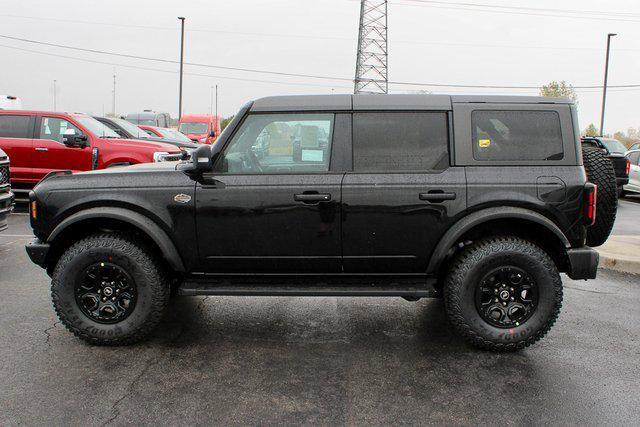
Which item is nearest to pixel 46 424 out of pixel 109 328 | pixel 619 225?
pixel 109 328

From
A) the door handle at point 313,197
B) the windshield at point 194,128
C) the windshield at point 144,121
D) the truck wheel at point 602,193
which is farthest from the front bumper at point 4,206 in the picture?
the windshield at point 144,121

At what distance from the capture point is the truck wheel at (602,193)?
15.3 ft

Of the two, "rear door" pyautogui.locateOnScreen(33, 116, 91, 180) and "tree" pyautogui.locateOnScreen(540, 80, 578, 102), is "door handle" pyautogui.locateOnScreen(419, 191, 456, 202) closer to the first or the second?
"rear door" pyautogui.locateOnScreen(33, 116, 91, 180)

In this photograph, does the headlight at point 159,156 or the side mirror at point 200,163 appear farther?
the headlight at point 159,156

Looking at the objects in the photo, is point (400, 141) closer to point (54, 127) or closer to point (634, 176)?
point (54, 127)

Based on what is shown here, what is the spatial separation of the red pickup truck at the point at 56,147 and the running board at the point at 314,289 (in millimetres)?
6716

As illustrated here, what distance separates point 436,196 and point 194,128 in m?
22.4

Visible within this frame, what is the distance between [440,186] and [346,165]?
68 cm

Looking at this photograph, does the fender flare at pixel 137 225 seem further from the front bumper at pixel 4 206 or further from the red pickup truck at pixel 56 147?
the red pickup truck at pixel 56 147

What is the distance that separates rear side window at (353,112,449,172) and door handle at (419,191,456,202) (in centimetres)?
20

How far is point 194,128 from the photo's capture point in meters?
25.5

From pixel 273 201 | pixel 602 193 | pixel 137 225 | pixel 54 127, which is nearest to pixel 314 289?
pixel 273 201

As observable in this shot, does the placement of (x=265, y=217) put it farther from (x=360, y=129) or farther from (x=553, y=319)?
(x=553, y=319)

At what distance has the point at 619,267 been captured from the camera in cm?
711
